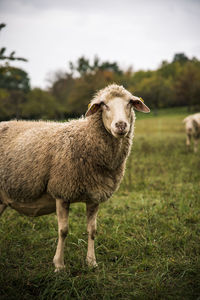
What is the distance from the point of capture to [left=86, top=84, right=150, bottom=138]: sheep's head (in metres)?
2.27

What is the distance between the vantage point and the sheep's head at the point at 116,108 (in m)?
2.27

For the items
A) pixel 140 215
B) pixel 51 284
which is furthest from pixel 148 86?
pixel 51 284

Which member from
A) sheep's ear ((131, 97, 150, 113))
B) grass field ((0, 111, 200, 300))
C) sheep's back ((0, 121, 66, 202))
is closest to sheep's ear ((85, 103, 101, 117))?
sheep's ear ((131, 97, 150, 113))

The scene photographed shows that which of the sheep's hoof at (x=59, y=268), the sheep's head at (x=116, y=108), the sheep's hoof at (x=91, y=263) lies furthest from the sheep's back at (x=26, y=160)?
the sheep's hoof at (x=91, y=263)

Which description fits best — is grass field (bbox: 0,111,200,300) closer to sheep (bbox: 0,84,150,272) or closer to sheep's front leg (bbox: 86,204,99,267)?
sheep's front leg (bbox: 86,204,99,267)

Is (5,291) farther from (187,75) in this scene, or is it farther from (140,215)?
(187,75)

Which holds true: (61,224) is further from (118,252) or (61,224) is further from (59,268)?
(118,252)

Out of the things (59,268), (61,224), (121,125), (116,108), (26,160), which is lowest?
(59,268)

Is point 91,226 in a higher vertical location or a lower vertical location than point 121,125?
lower

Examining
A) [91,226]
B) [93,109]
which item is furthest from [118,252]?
[93,109]

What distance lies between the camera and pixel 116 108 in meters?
2.43

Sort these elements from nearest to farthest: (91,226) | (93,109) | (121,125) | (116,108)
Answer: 1. (121,125)
2. (116,108)
3. (93,109)
4. (91,226)

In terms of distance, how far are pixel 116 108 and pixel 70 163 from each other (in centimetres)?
Answer: 87

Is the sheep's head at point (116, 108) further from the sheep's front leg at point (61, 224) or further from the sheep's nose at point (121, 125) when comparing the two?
the sheep's front leg at point (61, 224)
